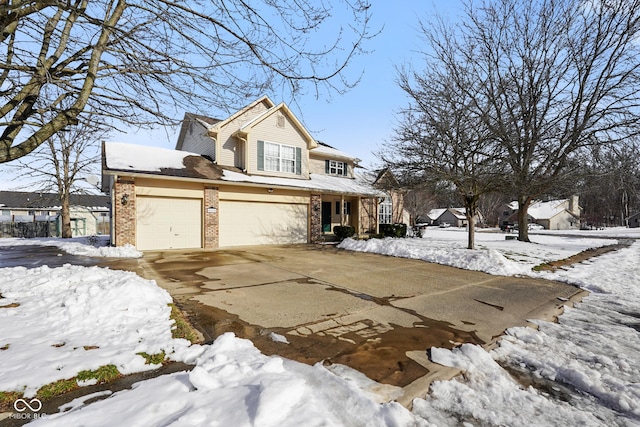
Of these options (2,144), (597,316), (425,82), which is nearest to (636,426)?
(597,316)

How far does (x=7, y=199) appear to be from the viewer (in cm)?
3319

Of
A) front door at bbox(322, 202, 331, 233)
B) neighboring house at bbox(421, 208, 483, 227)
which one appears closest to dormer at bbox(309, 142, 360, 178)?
front door at bbox(322, 202, 331, 233)

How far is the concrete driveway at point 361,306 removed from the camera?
3.12 m

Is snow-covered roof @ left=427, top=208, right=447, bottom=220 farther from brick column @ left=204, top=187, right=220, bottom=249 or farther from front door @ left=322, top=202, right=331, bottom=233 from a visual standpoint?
brick column @ left=204, top=187, right=220, bottom=249

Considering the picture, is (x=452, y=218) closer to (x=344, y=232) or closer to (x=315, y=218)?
(x=344, y=232)

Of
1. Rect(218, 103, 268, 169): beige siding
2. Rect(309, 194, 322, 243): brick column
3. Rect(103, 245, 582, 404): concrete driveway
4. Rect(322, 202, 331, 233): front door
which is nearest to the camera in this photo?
Rect(103, 245, 582, 404): concrete driveway

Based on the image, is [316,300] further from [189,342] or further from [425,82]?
[425,82]

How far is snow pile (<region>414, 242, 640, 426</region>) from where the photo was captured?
224 centimetres

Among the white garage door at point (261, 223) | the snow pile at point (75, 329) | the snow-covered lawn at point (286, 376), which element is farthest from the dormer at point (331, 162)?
the snow-covered lawn at point (286, 376)

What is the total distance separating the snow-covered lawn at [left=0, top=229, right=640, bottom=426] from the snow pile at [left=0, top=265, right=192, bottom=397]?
0.6 inches

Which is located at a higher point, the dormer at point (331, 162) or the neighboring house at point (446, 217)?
the dormer at point (331, 162)

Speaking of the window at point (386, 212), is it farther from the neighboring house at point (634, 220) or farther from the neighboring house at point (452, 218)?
the neighboring house at point (634, 220)

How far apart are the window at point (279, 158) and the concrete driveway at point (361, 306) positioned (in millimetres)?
7988

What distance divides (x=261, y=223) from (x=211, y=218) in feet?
8.30
